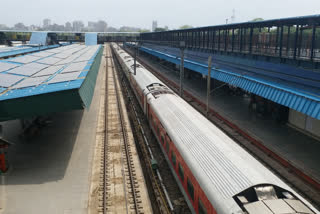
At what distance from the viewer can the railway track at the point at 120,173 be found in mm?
13688

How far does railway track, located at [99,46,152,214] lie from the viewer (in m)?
13.7

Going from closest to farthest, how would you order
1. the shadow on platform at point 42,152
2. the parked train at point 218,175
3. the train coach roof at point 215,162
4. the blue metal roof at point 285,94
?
the parked train at point 218,175 → the train coach roof at point 215,162 → the blue metal roof at point 285,94 → the shadow on platform at point 42,152

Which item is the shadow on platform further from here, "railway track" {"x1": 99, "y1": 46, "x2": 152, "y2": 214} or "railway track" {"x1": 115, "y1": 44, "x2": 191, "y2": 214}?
"railway track" {"x1": 115, "y1": 44, "x2": 191, "y2": 214}

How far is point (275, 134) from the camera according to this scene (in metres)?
22.4

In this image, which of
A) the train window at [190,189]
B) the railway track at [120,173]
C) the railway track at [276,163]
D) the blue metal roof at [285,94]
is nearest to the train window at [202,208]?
the train window at [190,189]

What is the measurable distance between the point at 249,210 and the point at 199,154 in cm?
378

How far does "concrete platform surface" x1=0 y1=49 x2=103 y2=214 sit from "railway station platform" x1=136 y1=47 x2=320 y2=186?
43.7 ft

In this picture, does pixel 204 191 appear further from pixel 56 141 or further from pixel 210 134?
pixel 56 141

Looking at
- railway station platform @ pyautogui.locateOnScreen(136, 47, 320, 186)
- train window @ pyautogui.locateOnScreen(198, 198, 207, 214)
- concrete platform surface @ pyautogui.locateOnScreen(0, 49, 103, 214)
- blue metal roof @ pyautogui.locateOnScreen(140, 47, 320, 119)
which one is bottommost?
concrete platform surface @ pyautogui.locateOnScreen(0, 49, 103, 214)

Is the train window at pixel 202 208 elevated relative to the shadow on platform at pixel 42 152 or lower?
elevated

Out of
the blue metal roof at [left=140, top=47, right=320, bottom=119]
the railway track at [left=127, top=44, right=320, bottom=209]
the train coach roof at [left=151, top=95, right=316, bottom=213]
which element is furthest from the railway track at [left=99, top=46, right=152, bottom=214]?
the blue metal roof at [left=140, top=47, right=320, bottom=119]

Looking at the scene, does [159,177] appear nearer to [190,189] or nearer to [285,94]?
[190,189]

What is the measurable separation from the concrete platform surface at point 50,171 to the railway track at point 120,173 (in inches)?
41.8

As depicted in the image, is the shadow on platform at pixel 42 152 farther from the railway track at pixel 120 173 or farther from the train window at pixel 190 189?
→ the train window at pixel 190 189
